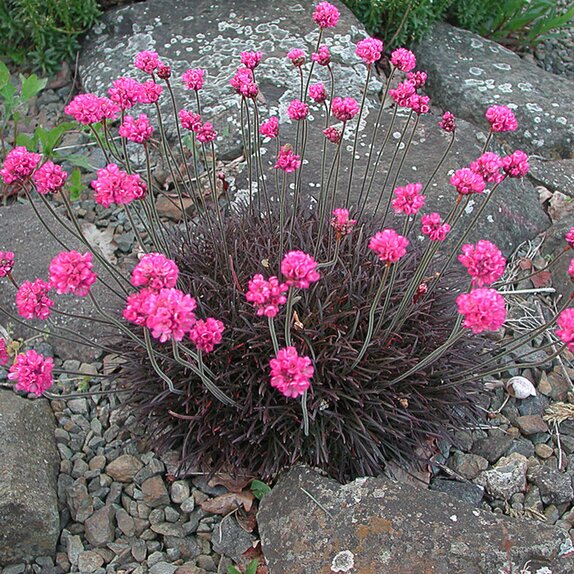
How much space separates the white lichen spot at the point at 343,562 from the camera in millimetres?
2148

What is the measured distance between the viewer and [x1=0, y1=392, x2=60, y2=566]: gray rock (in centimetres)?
230

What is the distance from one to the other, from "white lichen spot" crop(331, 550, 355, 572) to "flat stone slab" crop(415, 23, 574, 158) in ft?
9.92

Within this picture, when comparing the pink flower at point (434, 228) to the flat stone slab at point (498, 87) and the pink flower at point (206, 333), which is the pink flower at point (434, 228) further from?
the flat stone slab at point (498, 87)

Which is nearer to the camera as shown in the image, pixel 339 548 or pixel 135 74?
pixel 339 548

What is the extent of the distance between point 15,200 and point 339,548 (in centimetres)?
277

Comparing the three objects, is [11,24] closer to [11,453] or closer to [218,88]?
[218,88]

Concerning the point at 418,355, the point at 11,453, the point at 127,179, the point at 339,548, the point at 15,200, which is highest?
the point at 127,179

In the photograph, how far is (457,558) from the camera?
212 centimetres

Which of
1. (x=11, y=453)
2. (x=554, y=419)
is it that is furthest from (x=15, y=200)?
(x=554, y=419)

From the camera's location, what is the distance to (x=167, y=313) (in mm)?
1590

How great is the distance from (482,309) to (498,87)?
10.8 feet

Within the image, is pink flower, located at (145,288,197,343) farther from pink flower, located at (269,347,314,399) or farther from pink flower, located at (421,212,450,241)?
pink flower, located at (421,212,450,241)

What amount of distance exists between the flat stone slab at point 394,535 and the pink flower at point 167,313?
0.99 metres

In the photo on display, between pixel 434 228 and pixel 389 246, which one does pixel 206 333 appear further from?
pixel 434 228
